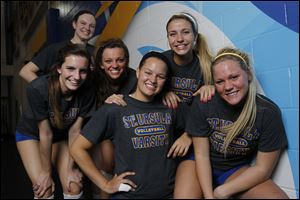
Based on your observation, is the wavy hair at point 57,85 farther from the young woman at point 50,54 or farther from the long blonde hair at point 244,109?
the long blonde hair at point 244,109

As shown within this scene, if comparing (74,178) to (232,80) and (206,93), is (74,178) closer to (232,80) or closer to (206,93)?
(206,93)

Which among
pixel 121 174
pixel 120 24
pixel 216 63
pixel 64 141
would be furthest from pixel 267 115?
pixel 120 24

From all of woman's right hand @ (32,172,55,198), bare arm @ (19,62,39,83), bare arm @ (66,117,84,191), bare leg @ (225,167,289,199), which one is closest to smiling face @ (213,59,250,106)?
bare leg @ (225,167,289,199)

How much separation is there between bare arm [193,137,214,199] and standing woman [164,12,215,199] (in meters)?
0.04

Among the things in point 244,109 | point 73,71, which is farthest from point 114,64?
point 244,109

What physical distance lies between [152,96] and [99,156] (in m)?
0.56

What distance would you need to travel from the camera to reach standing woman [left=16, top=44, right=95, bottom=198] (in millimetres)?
1659

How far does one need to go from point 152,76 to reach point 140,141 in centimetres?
31

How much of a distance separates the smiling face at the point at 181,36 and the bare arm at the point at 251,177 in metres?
0.66

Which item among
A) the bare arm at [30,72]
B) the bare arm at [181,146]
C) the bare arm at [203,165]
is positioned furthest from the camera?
the bare arm at [30,72]

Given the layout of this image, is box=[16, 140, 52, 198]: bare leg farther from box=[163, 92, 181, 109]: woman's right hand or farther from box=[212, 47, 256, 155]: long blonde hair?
box=[212, 47, 256, 155]: long blonde hair

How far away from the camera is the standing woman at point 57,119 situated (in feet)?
5.44

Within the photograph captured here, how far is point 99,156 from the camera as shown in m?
1.77

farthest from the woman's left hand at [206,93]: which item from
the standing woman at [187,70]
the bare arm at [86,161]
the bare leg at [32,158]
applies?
the bare leg at [32,158]
